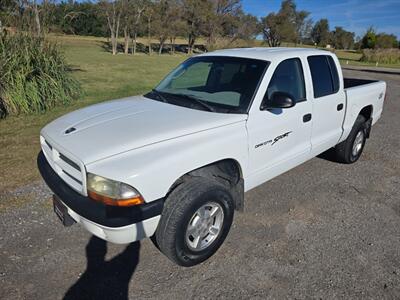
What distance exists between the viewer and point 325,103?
3967 mm

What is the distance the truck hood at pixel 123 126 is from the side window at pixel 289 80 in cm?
67

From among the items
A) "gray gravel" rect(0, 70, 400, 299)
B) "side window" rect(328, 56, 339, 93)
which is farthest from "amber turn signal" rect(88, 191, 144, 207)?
"side window" rect(328, 56, 339, 93)

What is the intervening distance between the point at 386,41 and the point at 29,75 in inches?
2548

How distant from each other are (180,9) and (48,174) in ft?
163

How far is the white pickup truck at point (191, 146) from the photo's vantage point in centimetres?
232

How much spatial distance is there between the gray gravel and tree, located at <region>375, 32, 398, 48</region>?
63.6 m

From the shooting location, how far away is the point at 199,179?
2.69 meters

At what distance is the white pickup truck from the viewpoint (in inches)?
91.2

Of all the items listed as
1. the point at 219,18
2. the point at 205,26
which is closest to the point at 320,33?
the point at 219,18

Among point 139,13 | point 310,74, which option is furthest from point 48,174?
point 139,13

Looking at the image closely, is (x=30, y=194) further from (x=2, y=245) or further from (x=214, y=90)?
(x=214, y=90)

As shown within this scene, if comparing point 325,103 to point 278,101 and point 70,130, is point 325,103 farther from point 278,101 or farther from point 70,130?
point 70,130

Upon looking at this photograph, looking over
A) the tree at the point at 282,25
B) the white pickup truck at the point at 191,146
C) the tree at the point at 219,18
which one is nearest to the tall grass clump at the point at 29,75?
Result: the white pickup truck at the point at 191,146

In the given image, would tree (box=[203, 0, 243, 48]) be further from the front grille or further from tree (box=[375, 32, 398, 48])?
the front grille
